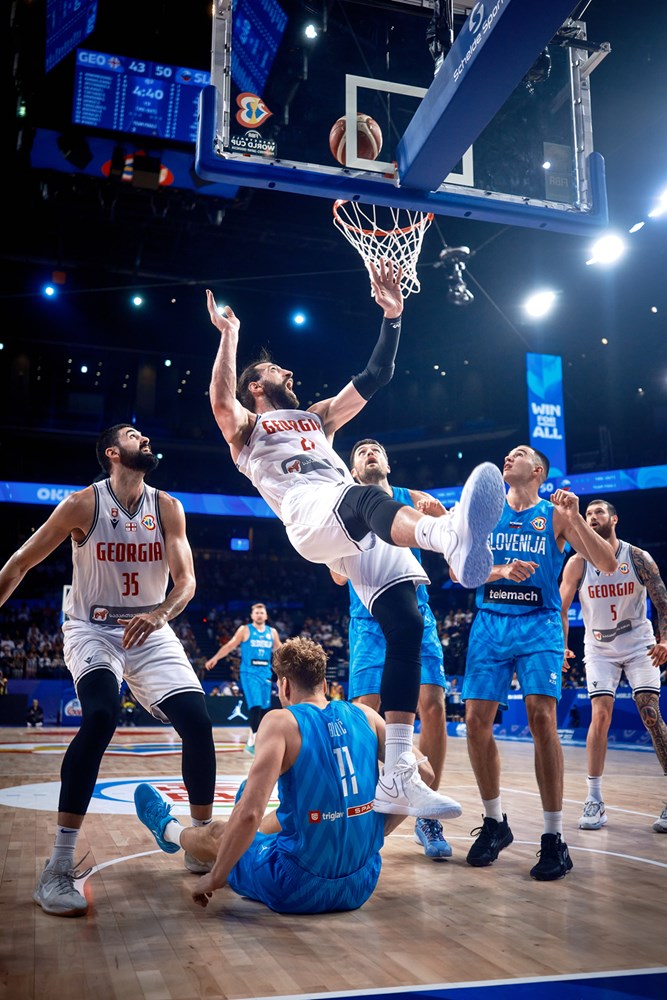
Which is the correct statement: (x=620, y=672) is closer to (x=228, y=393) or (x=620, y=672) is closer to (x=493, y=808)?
(x=493, y=808)

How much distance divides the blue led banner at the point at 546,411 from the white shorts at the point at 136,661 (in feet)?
60.1

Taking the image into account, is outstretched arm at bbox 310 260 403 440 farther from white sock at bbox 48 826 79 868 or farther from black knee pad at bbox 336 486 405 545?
white sock at bbox 48 826 79 868

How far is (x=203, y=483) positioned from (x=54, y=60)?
19.6 m

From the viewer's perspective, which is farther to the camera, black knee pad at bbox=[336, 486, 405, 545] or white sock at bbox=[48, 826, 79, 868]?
white sock at bbox=[48, 826, 79, 868]

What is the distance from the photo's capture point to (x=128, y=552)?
4.25 m

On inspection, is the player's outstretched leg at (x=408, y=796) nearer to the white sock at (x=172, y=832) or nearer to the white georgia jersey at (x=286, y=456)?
the white sock at (x=172, y=832)

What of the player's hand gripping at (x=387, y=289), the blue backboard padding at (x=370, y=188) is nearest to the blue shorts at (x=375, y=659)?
the player's hand gripping at (x=387, y=289)

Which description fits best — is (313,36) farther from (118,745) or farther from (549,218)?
(118,745)

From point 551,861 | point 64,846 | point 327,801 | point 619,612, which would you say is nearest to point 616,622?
point 619,612

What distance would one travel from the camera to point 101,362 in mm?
29703

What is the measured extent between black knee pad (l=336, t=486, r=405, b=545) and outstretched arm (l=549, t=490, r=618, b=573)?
4.70 feet

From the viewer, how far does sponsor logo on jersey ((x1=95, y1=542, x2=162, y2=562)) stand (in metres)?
4.21

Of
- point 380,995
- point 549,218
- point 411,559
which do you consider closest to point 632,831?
point 411,559

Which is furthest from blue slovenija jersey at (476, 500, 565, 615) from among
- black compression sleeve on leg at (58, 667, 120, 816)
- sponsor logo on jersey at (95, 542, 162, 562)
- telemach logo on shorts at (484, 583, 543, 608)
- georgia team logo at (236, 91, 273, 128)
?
georgia team logo at (236, 91, 273, 128)
